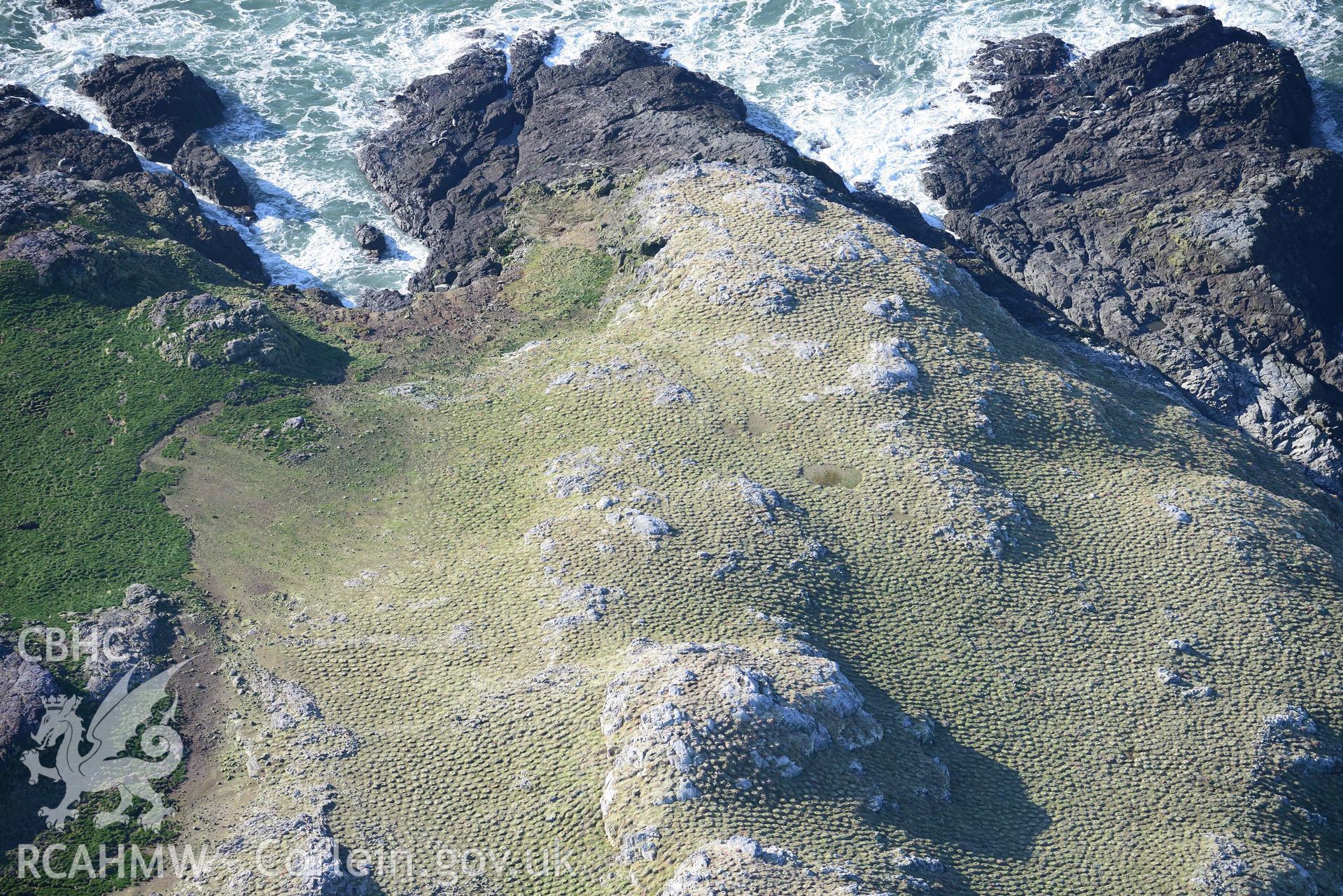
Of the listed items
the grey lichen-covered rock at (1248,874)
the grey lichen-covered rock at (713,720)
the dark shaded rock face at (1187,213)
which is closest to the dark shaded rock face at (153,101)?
the dark shaded rock face at (1187,213)

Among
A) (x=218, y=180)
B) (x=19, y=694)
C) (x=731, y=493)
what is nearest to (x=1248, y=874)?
(x=731, y=493)

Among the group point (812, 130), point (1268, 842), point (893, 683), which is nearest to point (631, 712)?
point (893, 683)

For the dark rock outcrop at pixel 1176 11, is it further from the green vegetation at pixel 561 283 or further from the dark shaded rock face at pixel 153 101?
the dark shaded rock face at pixel 153 101

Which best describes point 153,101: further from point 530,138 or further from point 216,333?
point 216,333

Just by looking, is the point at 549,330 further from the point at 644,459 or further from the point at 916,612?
the point at 916,612

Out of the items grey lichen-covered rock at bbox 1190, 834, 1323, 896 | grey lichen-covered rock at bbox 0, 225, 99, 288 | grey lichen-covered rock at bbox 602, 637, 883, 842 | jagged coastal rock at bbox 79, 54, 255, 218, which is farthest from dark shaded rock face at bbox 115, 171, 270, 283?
grey lichen-covered rock at bbox 1190, 834, 1323, 896
